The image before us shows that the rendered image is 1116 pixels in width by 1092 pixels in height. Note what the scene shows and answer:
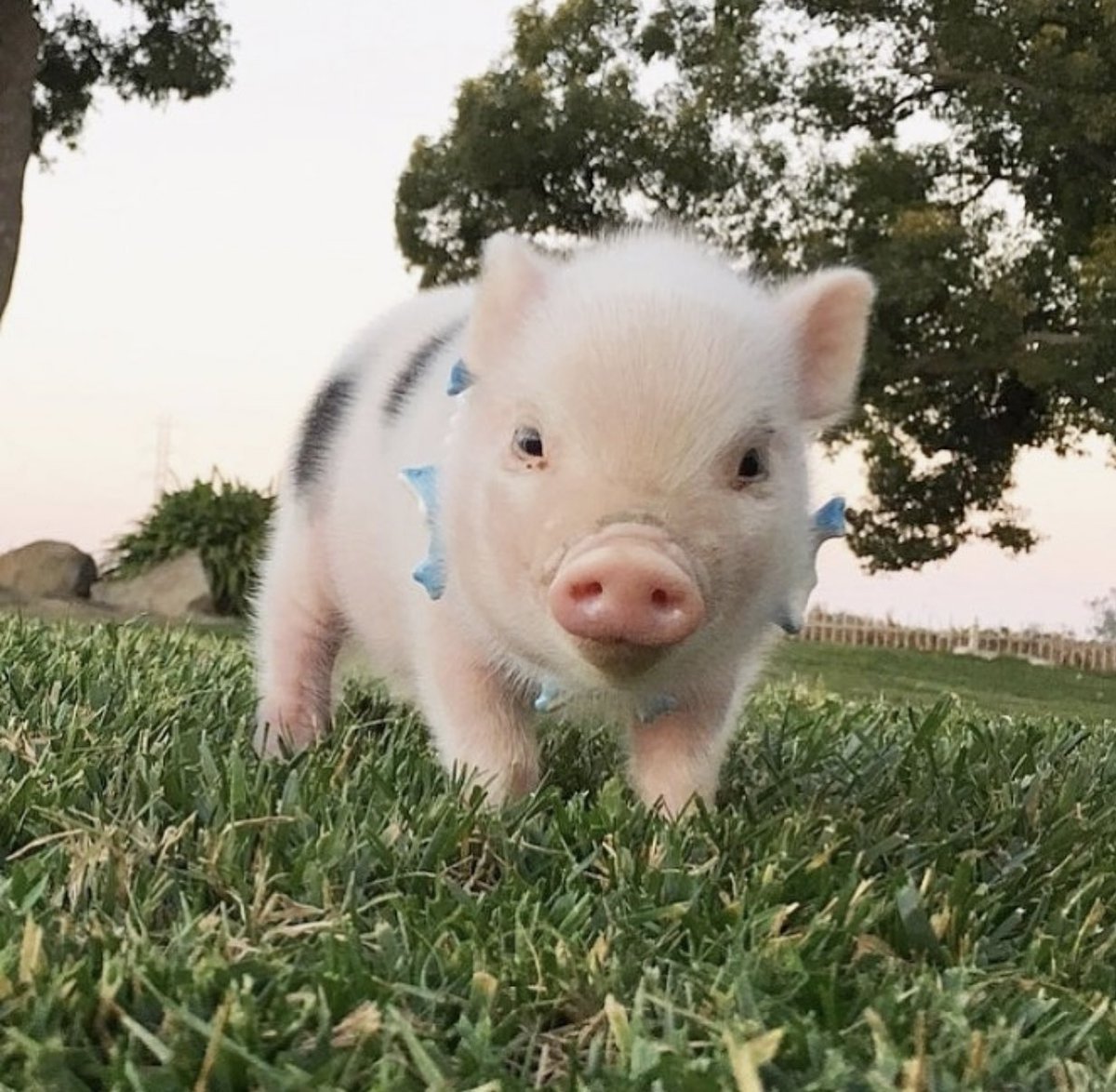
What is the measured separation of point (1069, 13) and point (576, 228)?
3157 millimetres

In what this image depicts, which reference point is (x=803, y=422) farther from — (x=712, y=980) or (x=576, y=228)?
(x=576, y=228)

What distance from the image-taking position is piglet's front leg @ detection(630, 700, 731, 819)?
2.10 metres

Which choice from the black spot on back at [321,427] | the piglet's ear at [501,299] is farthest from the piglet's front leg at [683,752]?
the black spot on back at [321,427]

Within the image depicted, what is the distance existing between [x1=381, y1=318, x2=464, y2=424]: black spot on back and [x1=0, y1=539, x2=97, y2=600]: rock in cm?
690

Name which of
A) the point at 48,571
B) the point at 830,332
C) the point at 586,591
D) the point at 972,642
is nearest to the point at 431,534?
the point at 586,591

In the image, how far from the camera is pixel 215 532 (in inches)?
327

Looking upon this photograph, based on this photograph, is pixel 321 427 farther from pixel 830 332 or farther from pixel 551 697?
pixel 830 332

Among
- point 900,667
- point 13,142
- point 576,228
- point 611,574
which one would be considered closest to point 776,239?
point 576,228

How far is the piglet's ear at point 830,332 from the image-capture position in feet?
6.50

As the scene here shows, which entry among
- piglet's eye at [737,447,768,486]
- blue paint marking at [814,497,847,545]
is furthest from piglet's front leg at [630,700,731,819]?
piglet's eye at [737,447,768,486]

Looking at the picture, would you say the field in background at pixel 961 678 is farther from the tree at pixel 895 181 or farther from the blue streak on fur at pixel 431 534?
the blue streak on fur at pixel 431 534

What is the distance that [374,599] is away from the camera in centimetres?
239

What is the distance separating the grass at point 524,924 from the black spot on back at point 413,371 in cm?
47

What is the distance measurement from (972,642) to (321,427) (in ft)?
27.1
